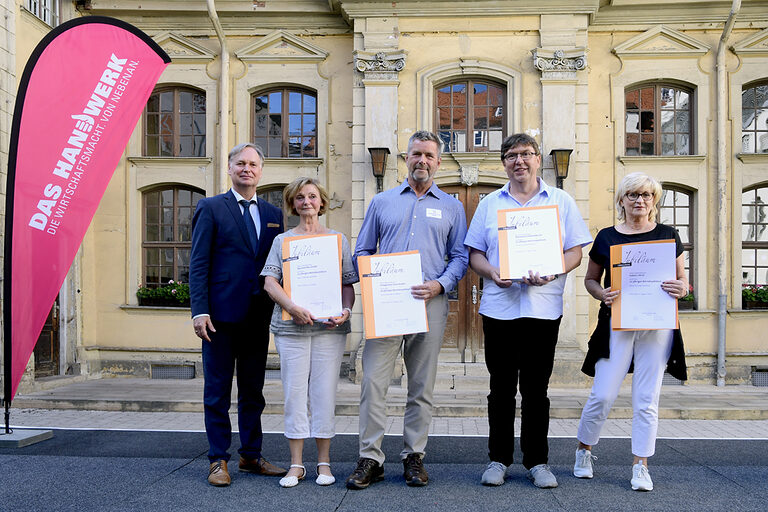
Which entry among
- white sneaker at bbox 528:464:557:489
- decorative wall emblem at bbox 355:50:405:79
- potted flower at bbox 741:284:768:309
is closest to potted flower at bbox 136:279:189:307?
decorative wall emblem at bbox 355:50:405:79

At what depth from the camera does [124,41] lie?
21.3 feet

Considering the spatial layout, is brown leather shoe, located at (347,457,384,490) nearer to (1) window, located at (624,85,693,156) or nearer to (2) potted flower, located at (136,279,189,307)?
(2) potted flower, located at (136,279,189,307)

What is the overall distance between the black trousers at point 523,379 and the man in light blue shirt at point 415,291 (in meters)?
0.39

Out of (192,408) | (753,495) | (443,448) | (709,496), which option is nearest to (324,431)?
(443,448)

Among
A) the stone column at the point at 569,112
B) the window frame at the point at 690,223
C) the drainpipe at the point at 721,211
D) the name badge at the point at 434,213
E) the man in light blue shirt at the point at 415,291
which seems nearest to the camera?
the man in light blue shirt at the point at 415,291

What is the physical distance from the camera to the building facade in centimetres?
990

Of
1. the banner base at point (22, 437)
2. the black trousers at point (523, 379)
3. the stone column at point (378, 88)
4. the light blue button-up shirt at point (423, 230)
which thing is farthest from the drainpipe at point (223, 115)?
the black trousers at point (523, 379)

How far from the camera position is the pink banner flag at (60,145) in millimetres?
5762

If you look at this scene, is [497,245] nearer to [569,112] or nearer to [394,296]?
[394,296]

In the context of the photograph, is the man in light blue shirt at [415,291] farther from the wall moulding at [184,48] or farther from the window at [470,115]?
the wall moulding at [184,48]

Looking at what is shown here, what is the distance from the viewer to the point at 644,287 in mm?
4105

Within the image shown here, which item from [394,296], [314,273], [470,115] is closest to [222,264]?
[314,273]

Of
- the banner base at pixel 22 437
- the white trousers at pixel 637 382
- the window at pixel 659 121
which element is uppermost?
the window at pixel 659 121

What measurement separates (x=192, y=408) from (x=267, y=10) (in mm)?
6278
